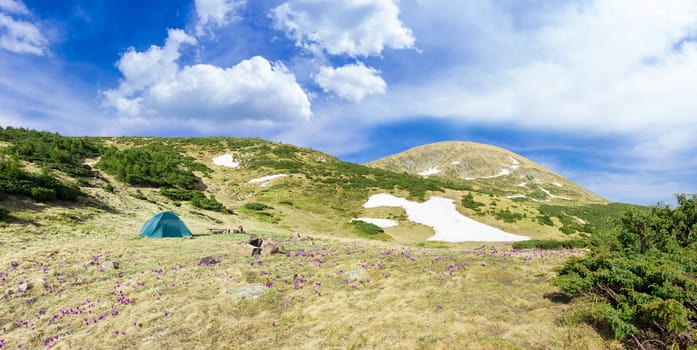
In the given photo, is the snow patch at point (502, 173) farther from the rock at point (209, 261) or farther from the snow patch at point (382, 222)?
the rock at point (209, 261)

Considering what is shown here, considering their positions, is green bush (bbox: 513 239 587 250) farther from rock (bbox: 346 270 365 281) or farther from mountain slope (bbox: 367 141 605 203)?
mountain slope (bbox: 367 141 605 203)

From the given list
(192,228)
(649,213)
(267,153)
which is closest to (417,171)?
(267,153)

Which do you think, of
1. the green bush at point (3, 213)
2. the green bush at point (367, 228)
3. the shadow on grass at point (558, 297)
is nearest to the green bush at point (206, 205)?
the green bush at point (367, 228)

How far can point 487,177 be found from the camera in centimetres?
11988

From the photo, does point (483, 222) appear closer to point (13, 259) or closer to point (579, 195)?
point (13, 259)

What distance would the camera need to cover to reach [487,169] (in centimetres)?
12500

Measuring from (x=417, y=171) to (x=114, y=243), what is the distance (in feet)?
399

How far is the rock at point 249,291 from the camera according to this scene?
406 inches

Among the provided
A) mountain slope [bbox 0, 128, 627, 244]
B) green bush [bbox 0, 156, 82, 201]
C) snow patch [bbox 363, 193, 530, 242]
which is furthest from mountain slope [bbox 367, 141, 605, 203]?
green bush [bbox 0, 156, 82, 201]

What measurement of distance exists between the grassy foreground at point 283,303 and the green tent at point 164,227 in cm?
541

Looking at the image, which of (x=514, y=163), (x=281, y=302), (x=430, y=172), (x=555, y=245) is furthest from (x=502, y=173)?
(x=281, y=302)

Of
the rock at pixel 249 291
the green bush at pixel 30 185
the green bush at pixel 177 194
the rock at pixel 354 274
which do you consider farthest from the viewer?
the green bush at pixel 177 194

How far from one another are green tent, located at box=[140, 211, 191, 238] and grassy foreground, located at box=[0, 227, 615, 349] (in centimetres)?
541

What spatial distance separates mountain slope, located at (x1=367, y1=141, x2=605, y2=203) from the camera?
352ft
